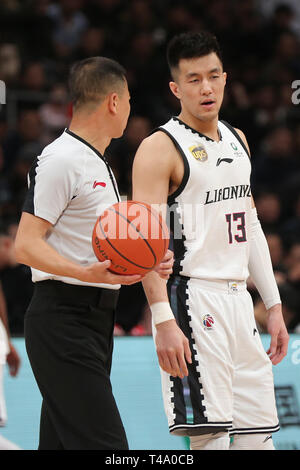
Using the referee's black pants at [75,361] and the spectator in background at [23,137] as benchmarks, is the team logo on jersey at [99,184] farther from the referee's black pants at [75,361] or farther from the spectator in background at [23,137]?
the spectator in background at [23,137]

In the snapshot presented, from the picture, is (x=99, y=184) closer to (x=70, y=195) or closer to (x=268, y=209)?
(x=70, y=195)

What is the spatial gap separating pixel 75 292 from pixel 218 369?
800 millimetres

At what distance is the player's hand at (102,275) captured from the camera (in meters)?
3.30

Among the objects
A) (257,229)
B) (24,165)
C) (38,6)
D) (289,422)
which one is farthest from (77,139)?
(38,6)

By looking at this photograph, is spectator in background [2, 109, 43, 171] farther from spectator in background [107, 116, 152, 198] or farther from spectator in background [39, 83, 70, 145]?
spectator in background [107, 116, 152, 198]

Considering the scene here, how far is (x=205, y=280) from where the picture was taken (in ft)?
12.9

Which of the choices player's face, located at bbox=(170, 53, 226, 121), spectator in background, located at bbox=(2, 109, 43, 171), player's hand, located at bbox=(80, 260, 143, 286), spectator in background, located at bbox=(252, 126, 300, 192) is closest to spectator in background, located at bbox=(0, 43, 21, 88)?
spectator in background, located at bbox=(2, 109, 43, 171)

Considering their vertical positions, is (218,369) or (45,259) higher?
(45,259)

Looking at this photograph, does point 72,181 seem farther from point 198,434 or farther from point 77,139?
point 198,434

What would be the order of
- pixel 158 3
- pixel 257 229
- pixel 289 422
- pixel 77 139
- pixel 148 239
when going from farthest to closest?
pixel 158 3
pixel 289 422
pixel 257 229
pixel 77 139
pixel 148 239

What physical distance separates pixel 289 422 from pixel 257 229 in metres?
1.76

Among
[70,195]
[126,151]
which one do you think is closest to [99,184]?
[70,195]

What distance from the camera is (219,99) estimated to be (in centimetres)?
409

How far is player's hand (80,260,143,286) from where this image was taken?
3.30 metres
